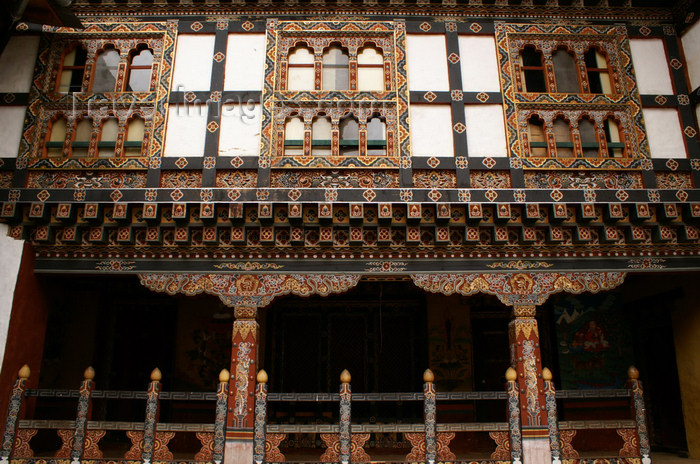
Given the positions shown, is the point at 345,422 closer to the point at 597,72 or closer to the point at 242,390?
the point at 242,390

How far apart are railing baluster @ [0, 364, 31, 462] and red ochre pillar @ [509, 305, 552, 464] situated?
282 inches

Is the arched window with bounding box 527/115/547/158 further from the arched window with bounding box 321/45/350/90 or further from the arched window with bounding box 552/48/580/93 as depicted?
the arched window with bounding box 321/45/350/90

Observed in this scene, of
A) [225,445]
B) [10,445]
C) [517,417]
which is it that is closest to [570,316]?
[517,417]

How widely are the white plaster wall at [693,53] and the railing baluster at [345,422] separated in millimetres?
7590

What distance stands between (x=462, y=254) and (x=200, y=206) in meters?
4.09

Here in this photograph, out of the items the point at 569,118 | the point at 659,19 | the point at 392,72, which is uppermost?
the point at 659,19

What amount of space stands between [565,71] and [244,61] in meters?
5.65

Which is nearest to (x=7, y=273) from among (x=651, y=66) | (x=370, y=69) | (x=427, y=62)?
(x=370, y=69)

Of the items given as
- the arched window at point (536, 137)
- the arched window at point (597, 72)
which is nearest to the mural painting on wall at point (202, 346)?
the arched window at point (536, 137)

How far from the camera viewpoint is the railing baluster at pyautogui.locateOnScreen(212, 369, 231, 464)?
23.6 ft

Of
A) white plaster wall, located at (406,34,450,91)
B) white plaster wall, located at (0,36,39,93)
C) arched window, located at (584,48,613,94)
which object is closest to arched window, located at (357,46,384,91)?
white plaster wall, located at (406,34,450,91)

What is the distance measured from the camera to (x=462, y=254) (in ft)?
26.3

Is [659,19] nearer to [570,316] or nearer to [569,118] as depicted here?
[569,118]

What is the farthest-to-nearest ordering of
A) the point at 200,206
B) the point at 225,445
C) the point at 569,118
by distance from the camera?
the point at 569,118, the point at 200,206, the point at 225,445
